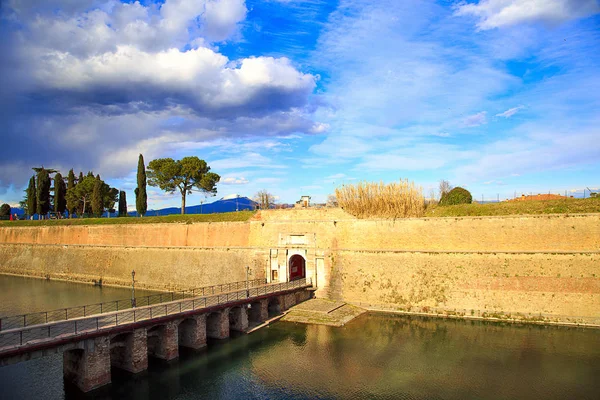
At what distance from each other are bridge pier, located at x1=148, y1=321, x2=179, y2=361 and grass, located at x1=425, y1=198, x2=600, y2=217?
17271 millimetres

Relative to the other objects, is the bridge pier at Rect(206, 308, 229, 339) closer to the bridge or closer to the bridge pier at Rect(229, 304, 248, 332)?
the bridge

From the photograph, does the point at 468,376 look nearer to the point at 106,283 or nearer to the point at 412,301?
the point at 412,301

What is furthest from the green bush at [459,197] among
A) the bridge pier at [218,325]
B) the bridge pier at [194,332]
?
the bridge pier at [194,332]

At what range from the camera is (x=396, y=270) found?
26969mm

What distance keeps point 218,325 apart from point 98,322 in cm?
647

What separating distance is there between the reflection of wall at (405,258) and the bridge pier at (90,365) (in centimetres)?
1549

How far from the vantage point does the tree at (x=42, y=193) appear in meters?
55.6

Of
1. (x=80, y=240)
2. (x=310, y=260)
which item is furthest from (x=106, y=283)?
(x=310, y=260)

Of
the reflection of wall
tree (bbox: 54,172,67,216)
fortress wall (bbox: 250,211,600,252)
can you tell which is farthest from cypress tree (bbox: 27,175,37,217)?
fortress wall (bbox: 250,211,600,252)

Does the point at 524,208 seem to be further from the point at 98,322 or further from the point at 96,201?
the point at 96,201

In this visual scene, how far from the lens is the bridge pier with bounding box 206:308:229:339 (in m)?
21.7

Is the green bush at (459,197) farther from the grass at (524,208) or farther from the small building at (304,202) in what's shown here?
the small building at (304,202)

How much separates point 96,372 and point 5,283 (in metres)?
32.3

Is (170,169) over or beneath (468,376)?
Answer: over
